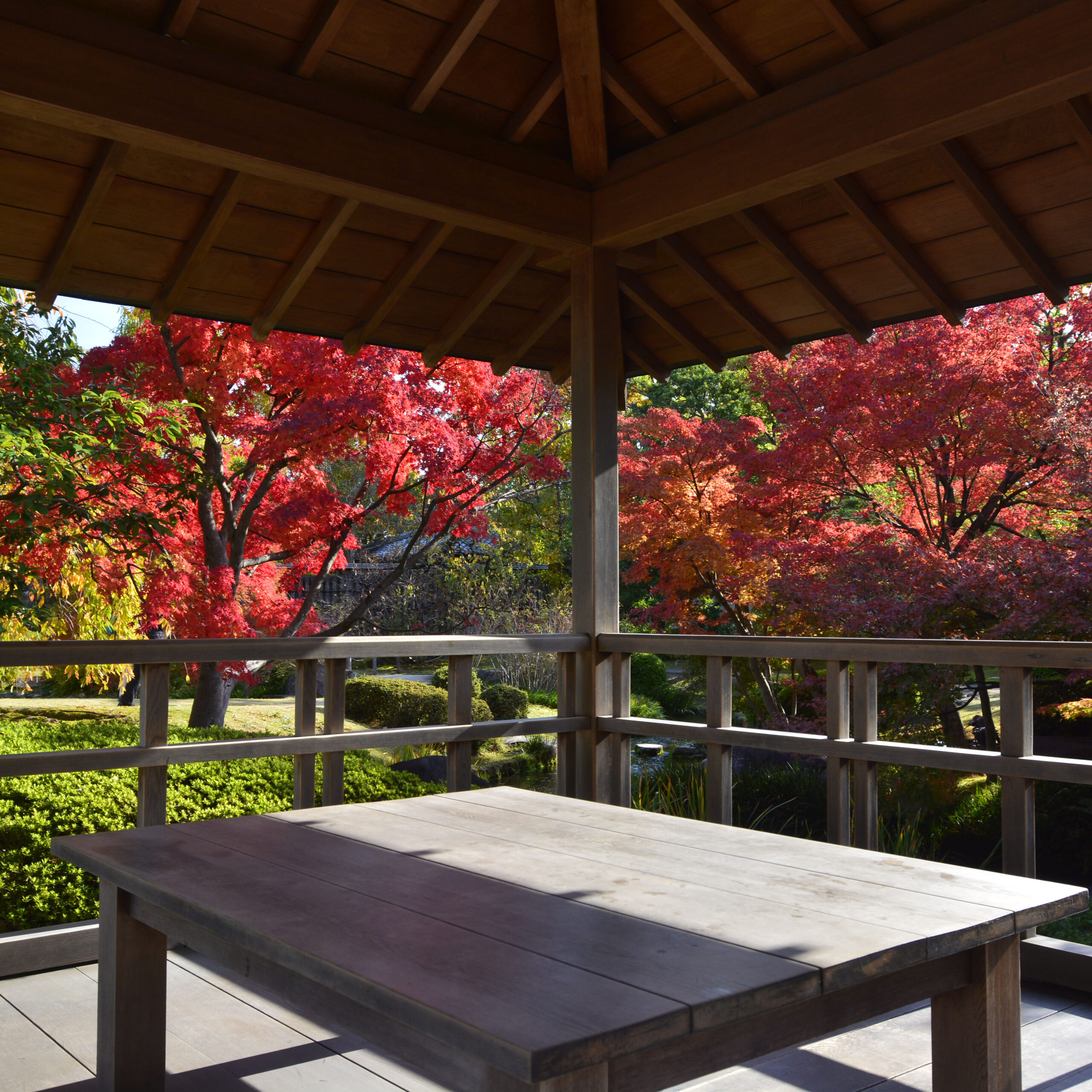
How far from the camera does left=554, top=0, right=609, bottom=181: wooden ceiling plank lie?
316cm

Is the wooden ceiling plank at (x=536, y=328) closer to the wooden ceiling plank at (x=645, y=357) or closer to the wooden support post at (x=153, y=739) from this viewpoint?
the wooden ceiling plank at (x=645, y=357)

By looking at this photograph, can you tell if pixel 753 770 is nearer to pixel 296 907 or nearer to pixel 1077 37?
pixel 1077 37

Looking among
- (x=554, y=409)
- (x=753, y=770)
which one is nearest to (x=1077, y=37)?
(x=753, y=770)

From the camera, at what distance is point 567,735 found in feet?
12.1

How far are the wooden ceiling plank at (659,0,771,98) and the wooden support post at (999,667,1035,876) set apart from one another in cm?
181

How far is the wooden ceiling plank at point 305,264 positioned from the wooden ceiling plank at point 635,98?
0.90 meters

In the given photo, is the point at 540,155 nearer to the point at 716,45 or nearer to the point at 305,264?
the point at 716,45

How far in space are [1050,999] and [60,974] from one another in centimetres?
240

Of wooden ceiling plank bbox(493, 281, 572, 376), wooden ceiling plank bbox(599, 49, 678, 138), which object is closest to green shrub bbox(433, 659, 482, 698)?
wooden ceiling plank bbox(493, 281, 572, 376)

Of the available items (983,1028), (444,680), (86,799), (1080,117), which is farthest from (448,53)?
(444,680)

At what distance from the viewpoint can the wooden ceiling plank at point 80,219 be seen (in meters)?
2.97

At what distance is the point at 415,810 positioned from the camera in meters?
2.19

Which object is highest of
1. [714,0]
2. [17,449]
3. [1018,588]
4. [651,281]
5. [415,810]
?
[714,0]

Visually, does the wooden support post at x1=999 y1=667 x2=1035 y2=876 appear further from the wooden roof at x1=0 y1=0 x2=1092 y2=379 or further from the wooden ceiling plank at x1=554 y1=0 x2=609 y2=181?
the wooden ceiling plank at x1=554 y1=0 x2=609 y2=181
